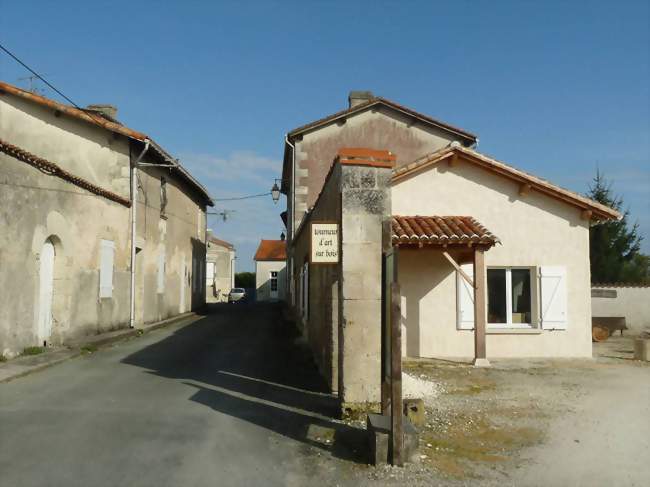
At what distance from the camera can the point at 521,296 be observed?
1173cm

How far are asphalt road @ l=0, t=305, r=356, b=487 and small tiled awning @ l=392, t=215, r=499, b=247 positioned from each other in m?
2.88

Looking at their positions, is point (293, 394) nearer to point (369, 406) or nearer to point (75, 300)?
point (369, 406)

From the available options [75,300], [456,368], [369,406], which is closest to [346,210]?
[369,406]

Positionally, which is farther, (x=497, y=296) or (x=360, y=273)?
(x=497, y=296)

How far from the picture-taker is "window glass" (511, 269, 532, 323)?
→ 11719 mm

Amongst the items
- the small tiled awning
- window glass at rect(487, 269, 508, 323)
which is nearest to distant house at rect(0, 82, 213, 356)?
the small tiled awning

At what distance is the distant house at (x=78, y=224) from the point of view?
32.1 feet

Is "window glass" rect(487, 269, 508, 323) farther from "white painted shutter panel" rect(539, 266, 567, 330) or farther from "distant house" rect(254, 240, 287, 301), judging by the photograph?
"distant house" rect(254, 240, 287, 301)

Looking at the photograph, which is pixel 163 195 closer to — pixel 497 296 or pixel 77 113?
pixel 77 113

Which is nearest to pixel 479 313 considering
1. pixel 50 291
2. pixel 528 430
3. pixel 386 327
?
pixel 528 430

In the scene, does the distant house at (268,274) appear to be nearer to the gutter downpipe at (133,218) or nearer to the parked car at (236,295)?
the parked car at (236,295)

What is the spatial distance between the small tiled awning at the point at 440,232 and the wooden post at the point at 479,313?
0.31 metres

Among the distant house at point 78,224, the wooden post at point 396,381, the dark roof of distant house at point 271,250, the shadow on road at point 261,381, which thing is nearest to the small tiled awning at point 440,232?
the shadow on road at point 261,381

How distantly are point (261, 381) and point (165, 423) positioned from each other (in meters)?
2.62
